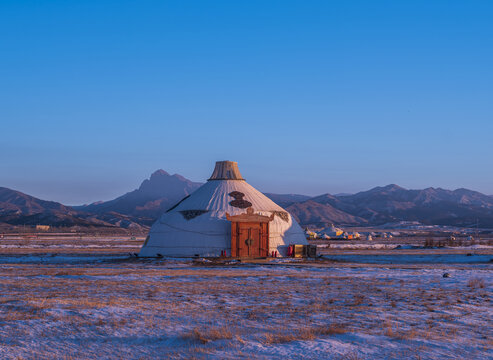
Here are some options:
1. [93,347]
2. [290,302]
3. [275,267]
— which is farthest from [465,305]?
[275,267]

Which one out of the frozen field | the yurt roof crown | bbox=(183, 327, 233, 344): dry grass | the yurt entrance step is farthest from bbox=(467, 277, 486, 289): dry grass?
the yurt roof crown

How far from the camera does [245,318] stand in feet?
40.3

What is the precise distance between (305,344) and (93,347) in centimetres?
354

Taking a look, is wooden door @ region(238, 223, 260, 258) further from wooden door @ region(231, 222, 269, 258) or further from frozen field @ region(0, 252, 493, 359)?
frozen field @ region(0, 252, 493, 359)

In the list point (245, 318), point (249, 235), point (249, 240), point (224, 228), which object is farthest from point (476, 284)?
point (224, 228)

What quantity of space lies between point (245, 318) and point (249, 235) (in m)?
21.9

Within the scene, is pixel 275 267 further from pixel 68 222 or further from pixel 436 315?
pixel 68 222

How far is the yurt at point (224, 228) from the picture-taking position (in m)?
34.1

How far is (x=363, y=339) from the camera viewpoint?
1002 centimetres

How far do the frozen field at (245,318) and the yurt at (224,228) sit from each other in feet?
42.9

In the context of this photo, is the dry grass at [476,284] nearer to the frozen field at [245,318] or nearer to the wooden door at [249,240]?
the frozen field at [245,318]

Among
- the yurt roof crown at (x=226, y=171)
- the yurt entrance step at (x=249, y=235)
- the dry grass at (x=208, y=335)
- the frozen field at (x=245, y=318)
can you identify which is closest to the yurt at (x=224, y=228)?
the yurt entrance step at (x=249, y=235)

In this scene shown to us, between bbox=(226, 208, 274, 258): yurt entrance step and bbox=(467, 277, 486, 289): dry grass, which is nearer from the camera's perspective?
bbox=(467, 277, 486, 289): dry grass

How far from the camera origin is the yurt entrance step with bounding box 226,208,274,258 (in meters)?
33.9
